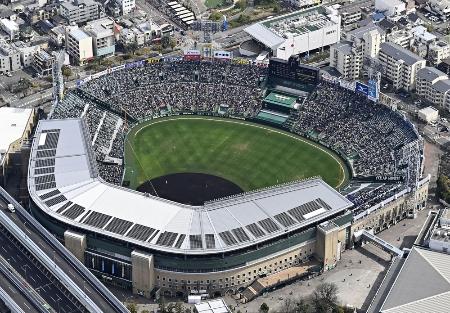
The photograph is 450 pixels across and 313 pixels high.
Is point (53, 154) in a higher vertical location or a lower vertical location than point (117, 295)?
higher

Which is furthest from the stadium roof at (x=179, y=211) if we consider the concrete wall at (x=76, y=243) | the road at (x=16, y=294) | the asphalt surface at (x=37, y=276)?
the road at (x=16, y=294)

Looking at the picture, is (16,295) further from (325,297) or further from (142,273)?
(325,297)

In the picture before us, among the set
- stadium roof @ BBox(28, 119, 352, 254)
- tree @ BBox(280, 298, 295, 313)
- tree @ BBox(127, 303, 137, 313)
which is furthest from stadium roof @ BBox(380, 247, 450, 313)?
tree @ BBox(127, 303, 137, 313)

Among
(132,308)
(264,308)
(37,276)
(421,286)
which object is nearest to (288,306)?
(264,308)

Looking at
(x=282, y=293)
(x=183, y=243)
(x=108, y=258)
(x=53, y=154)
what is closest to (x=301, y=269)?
(x=282, y=293)

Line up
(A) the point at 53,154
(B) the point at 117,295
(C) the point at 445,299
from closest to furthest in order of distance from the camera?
(C) the point at 445,299, (B) the point at 117,295, (A) the point at 53,154

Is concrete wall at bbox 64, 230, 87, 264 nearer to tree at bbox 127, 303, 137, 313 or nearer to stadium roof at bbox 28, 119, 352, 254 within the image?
stadium roof at bbox 28, 119, 352, 254

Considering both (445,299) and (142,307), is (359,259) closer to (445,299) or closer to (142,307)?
(445,299)
